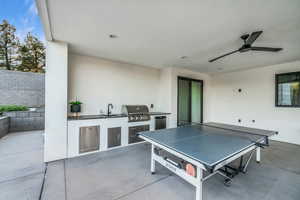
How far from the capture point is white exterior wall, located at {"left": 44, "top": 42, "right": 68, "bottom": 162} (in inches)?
108

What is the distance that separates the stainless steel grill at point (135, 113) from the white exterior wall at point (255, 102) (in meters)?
3.86

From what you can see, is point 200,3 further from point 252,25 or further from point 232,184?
point 232,184

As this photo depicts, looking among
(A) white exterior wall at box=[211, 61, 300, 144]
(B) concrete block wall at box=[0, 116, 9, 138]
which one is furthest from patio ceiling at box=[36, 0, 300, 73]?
(B) concrete block wall at box=[0, 116, 9, 138]

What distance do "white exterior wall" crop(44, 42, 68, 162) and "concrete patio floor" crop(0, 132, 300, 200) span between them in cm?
29

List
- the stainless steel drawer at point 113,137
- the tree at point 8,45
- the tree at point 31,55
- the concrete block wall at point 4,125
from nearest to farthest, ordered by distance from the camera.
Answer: the stainless steel drawer at point 113,137 < the concrete block wall at point 4,125 < the tree at point 8,45 < the tree at point 31,55

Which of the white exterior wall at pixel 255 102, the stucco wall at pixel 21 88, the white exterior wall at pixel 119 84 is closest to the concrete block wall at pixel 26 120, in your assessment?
the stucco wall at pixel 21 88

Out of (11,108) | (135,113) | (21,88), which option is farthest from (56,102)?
(21,88)

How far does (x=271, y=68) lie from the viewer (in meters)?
4.50

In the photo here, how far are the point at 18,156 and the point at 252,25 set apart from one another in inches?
212

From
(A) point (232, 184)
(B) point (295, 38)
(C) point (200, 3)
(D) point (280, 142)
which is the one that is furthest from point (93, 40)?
(D) point (280, 142)

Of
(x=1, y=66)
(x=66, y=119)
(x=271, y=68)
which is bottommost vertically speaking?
(x=66, y=119)

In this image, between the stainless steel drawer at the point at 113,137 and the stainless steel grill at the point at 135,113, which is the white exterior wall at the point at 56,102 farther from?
the stainless steel grill at the point at 135,113

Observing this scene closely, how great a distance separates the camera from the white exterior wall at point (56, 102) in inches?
108

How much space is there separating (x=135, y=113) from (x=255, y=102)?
459 centimetres
